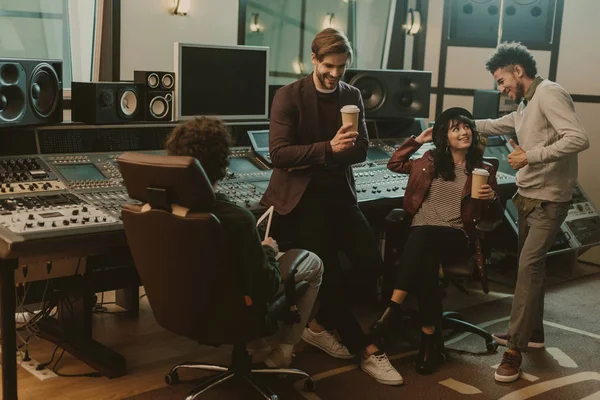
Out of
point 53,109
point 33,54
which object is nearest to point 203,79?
point 53,109

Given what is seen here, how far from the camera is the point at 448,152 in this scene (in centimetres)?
376

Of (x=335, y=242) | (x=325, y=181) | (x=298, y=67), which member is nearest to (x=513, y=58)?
(x=325, y=181)

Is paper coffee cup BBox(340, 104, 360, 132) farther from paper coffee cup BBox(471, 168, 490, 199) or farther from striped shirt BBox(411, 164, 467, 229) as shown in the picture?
striped shirt BBox(411, 164, 467, 229)

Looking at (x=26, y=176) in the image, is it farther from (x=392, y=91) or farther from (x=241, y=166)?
(x=392, y=91)

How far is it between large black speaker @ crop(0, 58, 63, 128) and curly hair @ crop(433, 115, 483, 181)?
1.79m

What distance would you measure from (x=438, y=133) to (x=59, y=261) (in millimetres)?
1848

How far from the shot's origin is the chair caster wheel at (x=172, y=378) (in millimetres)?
3307

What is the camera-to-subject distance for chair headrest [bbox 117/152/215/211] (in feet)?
8.19

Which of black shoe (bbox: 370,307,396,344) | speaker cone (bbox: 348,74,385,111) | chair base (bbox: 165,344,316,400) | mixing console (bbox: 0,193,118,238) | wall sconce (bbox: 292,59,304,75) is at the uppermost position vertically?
wall sconce (bbox: 292,59,304,75)

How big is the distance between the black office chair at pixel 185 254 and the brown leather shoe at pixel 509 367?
1224mm

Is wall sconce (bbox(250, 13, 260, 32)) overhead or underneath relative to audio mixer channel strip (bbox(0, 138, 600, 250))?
overhead

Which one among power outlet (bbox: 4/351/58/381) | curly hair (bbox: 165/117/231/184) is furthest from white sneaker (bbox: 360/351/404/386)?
power outlet (bbox: 4/351/58/381)

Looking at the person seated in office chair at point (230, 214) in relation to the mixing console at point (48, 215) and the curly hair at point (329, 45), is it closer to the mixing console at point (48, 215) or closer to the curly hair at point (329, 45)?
the mixing console at point (48, 215)

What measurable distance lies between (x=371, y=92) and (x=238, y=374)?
2.25m
